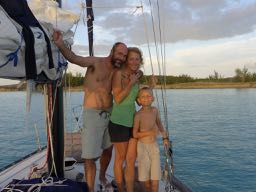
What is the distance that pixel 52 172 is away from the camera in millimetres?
4910

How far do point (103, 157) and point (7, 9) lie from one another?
2310 millimetres

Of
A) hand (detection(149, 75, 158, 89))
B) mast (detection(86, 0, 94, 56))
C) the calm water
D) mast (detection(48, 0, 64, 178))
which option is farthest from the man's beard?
mast (detection(86, 0, 94, 56))

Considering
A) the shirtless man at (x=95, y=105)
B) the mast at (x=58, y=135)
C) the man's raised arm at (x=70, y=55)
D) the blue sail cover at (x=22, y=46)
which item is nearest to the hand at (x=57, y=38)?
the man's raised arm at (x=70, y=55)

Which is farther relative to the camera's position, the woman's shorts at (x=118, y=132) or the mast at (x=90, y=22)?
the mast at (x=90, y=22)

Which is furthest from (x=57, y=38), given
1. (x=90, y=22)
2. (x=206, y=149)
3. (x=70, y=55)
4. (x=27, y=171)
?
(x=206, y=149)

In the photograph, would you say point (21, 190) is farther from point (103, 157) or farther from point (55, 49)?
point (55, 49)

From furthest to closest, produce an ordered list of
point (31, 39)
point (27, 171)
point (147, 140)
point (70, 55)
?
point (27, 171) → point (147, 140) → point (70, 55) → point (31, 39)

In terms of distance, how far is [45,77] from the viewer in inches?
153

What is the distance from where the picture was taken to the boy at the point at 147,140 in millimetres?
4449

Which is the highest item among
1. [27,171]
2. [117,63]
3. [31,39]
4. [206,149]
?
[31,39]

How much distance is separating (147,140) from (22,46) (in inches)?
80.0

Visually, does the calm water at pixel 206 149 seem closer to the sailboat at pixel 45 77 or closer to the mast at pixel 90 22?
the sailboat at pixel 45 77

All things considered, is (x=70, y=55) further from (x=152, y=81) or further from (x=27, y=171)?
(x=27, y=171)

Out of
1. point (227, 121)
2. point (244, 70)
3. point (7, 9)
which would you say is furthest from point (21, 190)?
point (244, 70)
